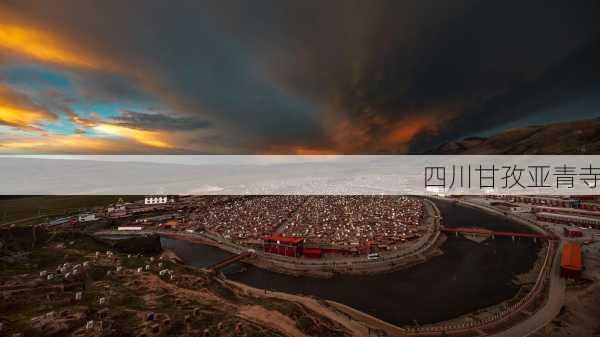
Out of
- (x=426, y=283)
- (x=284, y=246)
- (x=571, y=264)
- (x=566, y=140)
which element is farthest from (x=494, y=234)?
(x=566, y=140)

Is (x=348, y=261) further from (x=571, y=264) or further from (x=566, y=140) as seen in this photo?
(x=566, y=140)

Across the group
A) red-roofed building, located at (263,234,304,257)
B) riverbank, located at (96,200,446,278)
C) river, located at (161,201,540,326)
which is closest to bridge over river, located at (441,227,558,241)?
river, located at (161,201,540,326)

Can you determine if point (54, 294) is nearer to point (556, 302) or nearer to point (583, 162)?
point (556, 302)

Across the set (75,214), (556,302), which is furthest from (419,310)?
(75,214)

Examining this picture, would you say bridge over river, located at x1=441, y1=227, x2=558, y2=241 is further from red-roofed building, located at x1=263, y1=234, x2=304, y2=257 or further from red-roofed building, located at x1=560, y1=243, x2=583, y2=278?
red-roofed building, located at x1=263, y1=234, x2=304, y2=257

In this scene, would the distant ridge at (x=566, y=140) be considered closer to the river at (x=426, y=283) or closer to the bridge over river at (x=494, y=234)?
the bridge over river at (x=494, y=234)

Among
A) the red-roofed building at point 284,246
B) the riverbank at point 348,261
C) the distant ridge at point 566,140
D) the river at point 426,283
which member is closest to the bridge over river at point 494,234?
the river at point 426,283
